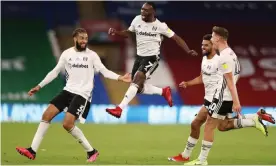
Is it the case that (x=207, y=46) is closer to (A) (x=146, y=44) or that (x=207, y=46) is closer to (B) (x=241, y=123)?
(B) (x=241, y=123)

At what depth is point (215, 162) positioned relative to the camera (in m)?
12.2

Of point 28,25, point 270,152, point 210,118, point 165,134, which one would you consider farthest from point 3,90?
point 210,118

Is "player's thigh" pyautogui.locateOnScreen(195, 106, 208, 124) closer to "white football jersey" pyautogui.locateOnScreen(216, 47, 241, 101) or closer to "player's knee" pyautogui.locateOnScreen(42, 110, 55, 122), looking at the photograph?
"white football jersey" pyautogui.locateOnScreen(216, 47, 241, 101)

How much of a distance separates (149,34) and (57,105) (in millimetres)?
2301

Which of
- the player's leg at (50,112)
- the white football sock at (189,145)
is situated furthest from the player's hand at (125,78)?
the white football sock at (189,145)

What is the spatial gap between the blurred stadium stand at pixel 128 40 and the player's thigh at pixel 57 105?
1314 cm

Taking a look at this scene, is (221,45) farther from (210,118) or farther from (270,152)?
(270,152)

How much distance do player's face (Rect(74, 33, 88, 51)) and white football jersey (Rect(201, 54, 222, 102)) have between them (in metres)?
2.04

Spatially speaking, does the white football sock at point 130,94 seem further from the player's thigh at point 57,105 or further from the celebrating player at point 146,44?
the player's thigh at point 57,105

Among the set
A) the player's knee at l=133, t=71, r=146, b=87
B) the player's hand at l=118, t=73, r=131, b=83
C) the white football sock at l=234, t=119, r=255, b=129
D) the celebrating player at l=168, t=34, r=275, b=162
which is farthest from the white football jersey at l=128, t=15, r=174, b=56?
the white football sock at l=234, t=119, r=255, b=129

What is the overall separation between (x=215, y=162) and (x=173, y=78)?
1345 cm

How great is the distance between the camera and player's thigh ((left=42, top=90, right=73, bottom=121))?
12125mm

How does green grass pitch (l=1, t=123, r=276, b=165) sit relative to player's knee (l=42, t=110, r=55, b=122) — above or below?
below

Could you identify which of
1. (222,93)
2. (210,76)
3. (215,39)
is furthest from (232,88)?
(210,76)
